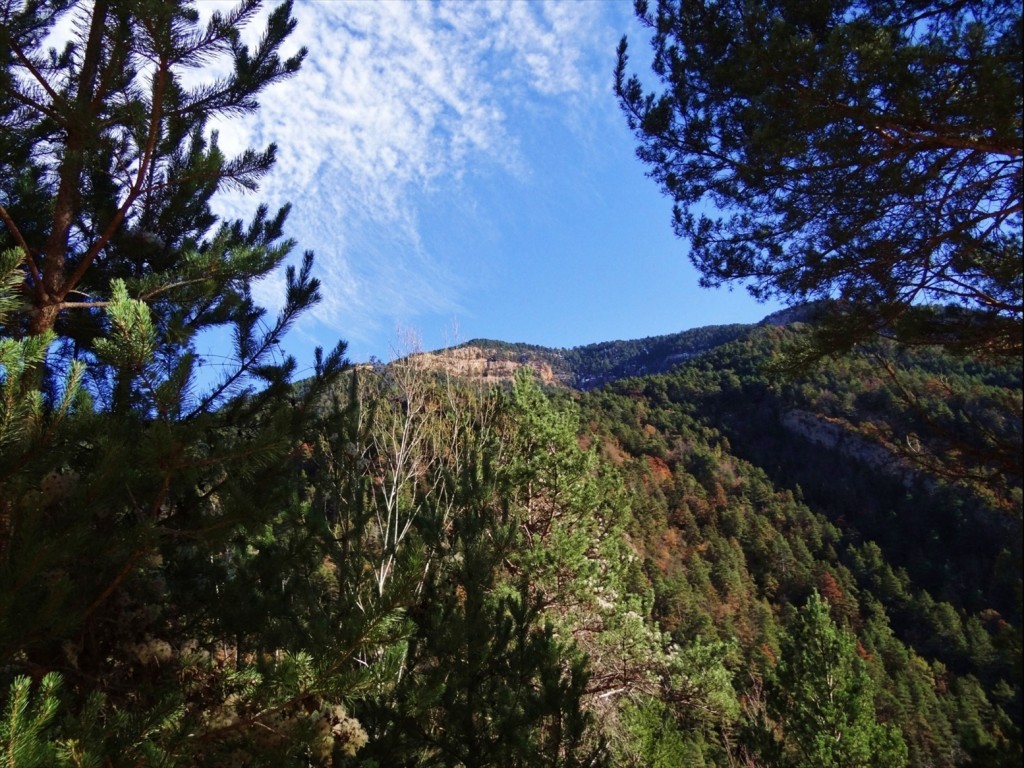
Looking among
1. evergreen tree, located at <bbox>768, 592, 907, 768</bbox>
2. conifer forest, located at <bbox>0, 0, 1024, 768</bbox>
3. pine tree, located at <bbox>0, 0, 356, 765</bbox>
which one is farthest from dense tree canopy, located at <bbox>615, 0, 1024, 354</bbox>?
evergreen tree, located at <bbox>768, 592, 907, 768</bbox>

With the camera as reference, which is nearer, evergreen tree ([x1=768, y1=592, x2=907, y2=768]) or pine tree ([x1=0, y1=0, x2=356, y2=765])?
pine tree ([x1=0, y1=0, x2=356, y2=765])

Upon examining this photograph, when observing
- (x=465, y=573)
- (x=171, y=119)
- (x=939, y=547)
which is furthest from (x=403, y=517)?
(x=939, y=547)

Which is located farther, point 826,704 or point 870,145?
point 826,704

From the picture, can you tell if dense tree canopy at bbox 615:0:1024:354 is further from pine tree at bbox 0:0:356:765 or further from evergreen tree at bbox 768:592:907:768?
evergreen tree at bbox 768:592:907:768

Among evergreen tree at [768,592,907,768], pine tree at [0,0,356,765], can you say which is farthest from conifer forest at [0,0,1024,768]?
evergreen tree at [768,592,907,768]

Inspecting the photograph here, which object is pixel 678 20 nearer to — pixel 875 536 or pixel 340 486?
pixel 340 486

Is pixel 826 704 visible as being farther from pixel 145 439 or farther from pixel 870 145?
pixel 145 439

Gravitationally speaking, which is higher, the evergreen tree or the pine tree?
the pine tree

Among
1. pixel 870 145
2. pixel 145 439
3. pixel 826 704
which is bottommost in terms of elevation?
pixel 826 704

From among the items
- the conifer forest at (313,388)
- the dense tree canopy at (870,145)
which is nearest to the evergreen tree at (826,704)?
the conifer forest at (313,388)

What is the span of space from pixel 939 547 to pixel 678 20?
78.0 m

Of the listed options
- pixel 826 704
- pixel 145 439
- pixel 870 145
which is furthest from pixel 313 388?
pixel 826 704

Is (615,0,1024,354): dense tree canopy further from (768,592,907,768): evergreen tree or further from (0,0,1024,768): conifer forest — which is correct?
(768,592,907,768): evergreen tree

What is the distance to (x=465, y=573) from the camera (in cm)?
422
